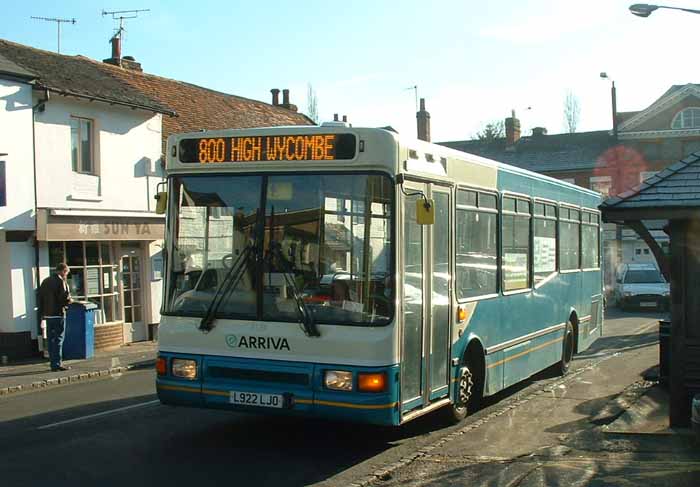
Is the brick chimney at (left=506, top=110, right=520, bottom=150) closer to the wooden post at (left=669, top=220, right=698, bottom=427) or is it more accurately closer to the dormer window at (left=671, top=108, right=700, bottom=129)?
the dormer window at (left=671, top=108, right=700, bottom=129)

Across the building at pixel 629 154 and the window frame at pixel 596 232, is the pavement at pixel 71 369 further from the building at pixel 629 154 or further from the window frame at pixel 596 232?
the building at pixel 629 154

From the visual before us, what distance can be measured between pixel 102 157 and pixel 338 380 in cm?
1417

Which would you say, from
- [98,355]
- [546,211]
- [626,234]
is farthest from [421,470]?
[626,234]

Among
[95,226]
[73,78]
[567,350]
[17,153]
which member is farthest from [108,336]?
[567,350]

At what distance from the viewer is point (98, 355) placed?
18.5 meters

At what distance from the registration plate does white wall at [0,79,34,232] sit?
11.1 meters

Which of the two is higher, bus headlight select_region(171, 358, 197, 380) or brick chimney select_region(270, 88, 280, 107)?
brick chimney select_region(270, 88, 280, 107)

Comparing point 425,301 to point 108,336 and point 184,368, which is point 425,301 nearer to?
point 184,368

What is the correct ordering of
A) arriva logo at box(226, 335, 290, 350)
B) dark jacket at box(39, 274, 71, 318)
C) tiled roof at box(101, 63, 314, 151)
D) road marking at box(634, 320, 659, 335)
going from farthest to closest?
1. tiled roof at box(101, 63, 314, 151)
2. road marking at box(634, 320, 659, 335)
3. dark jacket at box(39, 274, 71, 318)
4. arriva logo at box(226, 335, 290, 350)

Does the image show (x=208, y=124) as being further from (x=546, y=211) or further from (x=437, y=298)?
(x=437, y=298)

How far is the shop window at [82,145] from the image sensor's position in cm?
1953

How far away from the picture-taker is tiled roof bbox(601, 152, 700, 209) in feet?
28.6

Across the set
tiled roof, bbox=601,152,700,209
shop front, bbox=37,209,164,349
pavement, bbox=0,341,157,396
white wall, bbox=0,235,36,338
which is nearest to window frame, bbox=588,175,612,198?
shop front, bbox=37,209,164,349

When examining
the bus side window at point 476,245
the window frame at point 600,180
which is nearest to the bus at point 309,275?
the bus side window at point 476,245
